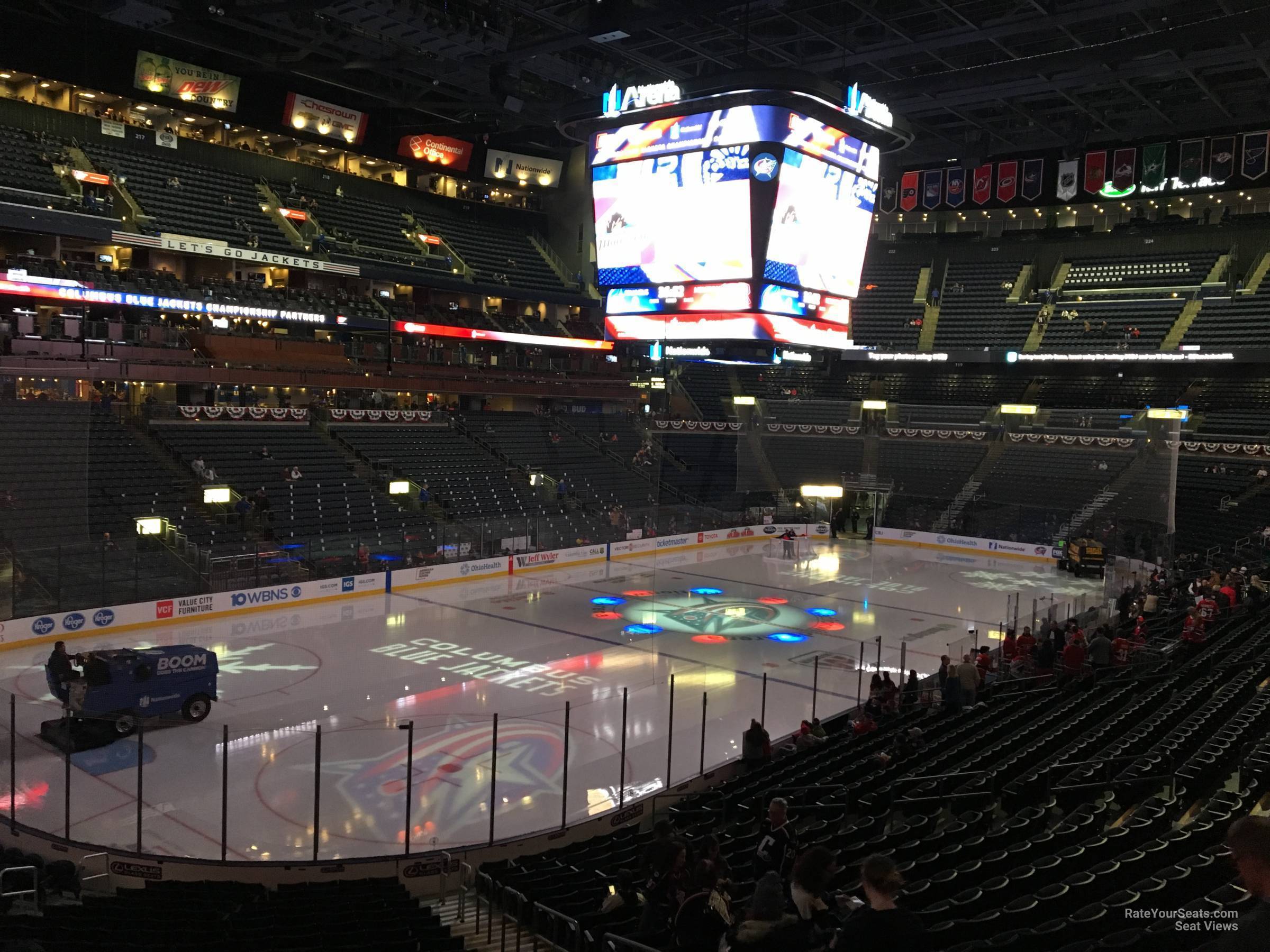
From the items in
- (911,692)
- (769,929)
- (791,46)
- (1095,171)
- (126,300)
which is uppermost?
(1095,171)

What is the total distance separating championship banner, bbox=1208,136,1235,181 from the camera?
1571 inches

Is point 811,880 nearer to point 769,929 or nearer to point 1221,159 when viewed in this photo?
point 769,929

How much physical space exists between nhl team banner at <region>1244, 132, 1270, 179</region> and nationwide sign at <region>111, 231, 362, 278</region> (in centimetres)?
3583

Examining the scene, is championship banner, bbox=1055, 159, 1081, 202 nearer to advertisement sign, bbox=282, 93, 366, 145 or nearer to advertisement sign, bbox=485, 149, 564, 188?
advertisement sign, bbox=485, 149, 564, 188

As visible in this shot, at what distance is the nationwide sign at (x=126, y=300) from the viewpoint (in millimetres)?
28344

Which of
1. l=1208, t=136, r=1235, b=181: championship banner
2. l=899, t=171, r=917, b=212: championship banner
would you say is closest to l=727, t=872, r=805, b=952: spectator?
l=1208, t=136, r=1235, b=181: championship banner

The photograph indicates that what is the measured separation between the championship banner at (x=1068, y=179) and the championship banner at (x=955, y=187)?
4.20 meters

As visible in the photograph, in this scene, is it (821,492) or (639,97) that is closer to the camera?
(639,97)

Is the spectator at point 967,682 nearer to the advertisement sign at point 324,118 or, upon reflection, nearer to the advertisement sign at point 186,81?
the advertisement sign at point 186,81

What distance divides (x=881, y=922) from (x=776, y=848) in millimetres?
3519

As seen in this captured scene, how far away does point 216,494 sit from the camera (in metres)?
27.0

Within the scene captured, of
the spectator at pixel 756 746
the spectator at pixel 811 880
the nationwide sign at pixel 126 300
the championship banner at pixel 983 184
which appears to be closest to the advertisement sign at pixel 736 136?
the spectator at pixel 756 746

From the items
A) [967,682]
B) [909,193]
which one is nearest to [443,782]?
[967,682]

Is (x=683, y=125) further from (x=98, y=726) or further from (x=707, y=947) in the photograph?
(x=707, y=947)
